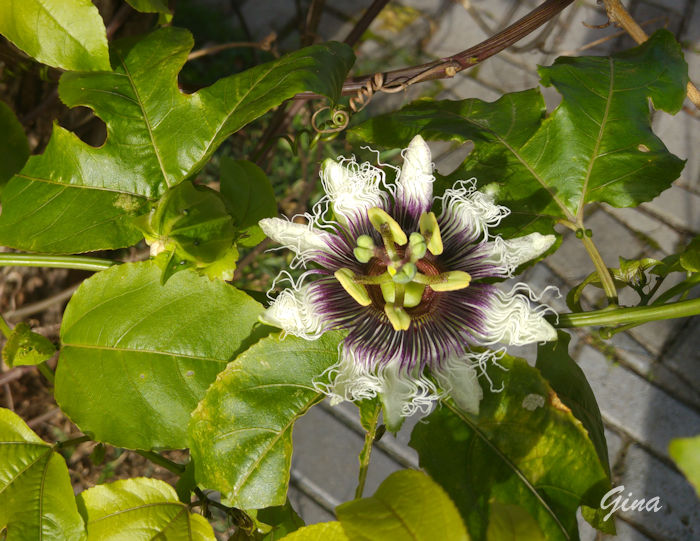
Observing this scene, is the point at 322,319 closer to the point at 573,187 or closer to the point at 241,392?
the point at 241,392

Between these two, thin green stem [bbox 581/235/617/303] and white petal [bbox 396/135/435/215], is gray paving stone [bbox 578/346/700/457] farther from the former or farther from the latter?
white petal [bbox 396/135/435/215]

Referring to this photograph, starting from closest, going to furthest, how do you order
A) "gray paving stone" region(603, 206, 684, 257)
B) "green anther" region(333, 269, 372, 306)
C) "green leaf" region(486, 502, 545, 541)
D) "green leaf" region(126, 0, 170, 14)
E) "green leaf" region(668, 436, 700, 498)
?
"green leaf" region(668, 436, 700, 498) < "green leaf" region(486, 502, 545, 541) < "green anther" region(333, 269, 372, 306) < "green leaf" region(126, 0, 170, 14) < "gray paving stone" region(603, 206, 684, 257)

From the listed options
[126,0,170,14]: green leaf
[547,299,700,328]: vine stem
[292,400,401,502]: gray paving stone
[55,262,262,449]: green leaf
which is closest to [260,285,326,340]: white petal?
[55,262,262,449]: green leaf

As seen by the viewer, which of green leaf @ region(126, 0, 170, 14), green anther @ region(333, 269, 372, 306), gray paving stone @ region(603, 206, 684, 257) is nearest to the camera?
green anther @ region(333, 269, 372, 306)

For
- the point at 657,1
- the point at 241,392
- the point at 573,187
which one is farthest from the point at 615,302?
the point at 657,1

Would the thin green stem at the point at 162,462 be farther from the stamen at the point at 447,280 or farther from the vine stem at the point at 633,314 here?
the vine stem at the point at 633,314

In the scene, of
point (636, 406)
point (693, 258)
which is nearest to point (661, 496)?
point (636, 406)

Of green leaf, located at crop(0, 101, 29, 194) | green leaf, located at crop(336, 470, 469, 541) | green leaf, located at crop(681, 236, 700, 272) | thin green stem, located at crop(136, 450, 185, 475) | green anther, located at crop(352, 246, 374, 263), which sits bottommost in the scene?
thin green stem, located at crop(136, 450, 185, 475)
